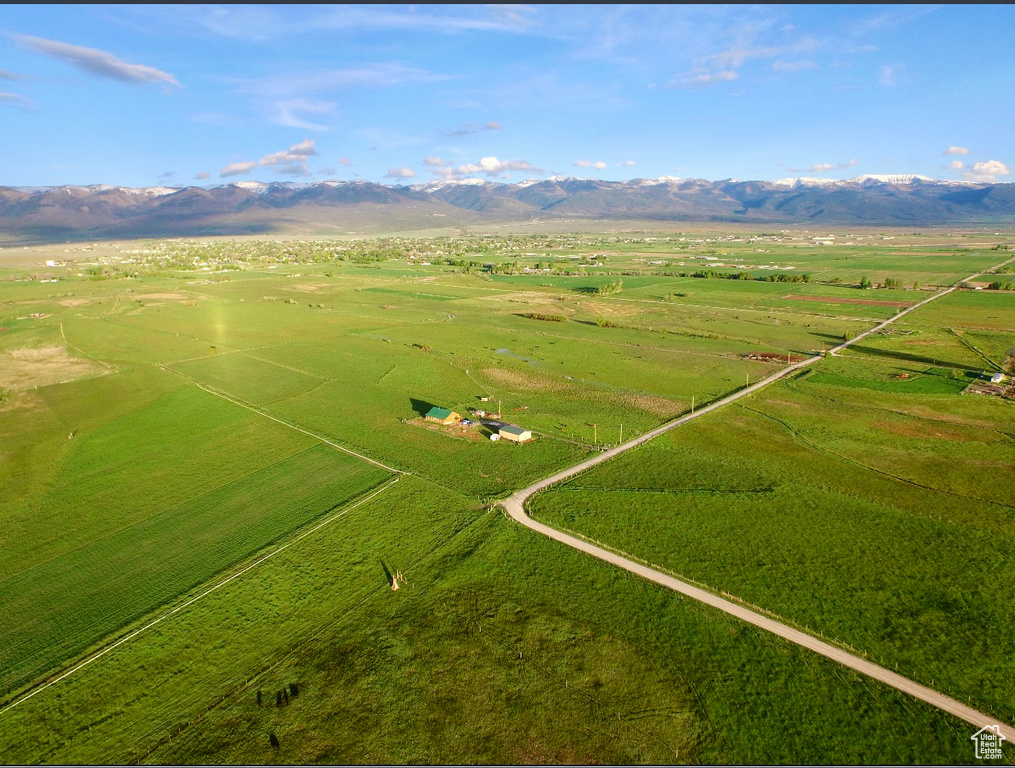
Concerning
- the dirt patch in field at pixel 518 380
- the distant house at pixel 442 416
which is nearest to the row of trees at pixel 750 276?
the dirt patch in field at pixel 518 380

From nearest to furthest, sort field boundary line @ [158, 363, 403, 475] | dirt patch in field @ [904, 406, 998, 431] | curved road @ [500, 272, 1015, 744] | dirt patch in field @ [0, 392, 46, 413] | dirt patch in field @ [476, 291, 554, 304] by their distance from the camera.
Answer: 1. curved road @ [500, 272, 1015, 744]
2. field boundary line @ [158, 363, 403, 475]
3. dirt patch in field @ [904, 406, 998, 431]
4. dirt patch in field @ [0, 392, 46, 413]
5. dirt patch in field @ [476, 291, 554, 304]

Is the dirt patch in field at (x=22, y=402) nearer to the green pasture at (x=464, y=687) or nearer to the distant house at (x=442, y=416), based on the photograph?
the distant house at (x=442, y=416)

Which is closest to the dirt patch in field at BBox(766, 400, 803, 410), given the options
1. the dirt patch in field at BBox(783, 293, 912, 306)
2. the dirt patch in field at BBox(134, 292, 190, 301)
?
the dirt patch in field at BBox(783, 293, 912, 306)

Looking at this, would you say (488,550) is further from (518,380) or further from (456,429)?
(518,380)

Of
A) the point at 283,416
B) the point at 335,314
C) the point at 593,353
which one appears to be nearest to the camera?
the point at 283,416

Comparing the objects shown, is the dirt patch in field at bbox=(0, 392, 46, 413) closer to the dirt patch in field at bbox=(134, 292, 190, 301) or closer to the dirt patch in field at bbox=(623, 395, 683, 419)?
the dirt patch in field at bbox=(623, 395, 683, 419)

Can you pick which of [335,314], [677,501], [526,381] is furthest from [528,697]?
[335,314]

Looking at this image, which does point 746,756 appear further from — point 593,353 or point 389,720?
point 593,353
